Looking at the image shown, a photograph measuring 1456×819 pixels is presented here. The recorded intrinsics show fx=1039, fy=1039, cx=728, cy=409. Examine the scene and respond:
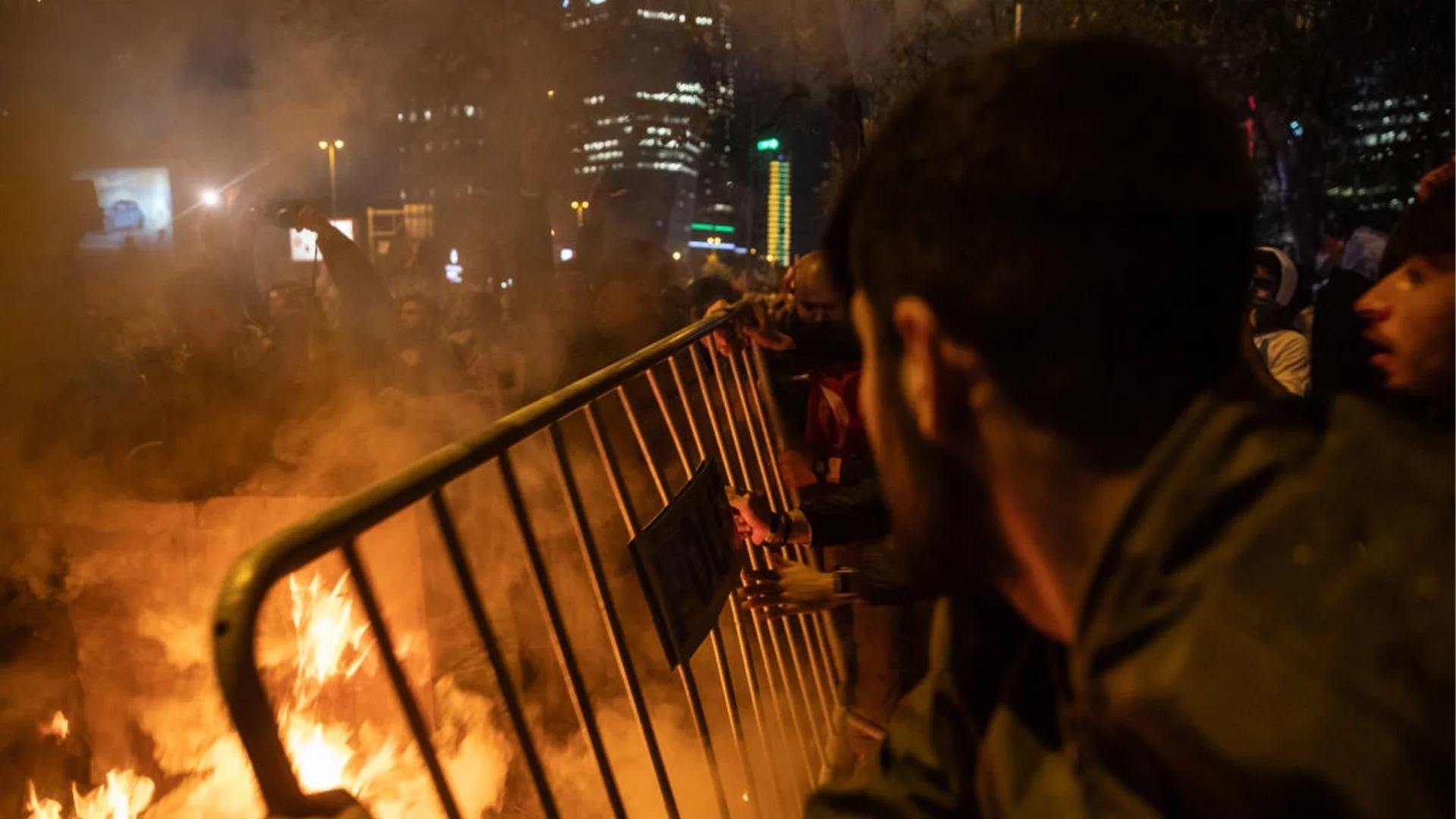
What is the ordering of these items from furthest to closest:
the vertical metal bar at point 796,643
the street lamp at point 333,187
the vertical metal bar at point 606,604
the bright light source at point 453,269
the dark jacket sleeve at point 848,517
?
the street lamp at point 333,187 → the bright light source at point 453,269 → the vertical metal bar at point 796,643 → the dark jacket sleeve at point 848,517 → the vertical metal bar at point 606,604

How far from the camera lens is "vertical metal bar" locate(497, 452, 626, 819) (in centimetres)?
205

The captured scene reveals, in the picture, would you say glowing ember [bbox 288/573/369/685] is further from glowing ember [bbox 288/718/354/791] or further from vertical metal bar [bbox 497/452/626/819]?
vertical metal bar [bbox 497/452/626/819]

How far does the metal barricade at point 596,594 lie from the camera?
1.32 meters

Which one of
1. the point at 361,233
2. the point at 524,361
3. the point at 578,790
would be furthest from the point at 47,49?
the point at 361,233

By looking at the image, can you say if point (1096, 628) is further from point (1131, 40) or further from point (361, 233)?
point (361, 233)

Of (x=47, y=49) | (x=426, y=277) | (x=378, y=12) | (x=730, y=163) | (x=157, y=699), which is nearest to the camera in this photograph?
(x=157, y=699)

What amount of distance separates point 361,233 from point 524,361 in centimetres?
1738

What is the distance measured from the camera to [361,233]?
2286 centimetres

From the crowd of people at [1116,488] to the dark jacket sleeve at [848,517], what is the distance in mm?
1777

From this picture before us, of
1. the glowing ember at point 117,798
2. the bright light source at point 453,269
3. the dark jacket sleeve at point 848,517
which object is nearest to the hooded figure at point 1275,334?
the dark jacket sleeve at point 848,517

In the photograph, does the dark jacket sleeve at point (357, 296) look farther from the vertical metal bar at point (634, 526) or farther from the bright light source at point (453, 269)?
the vertical metal bar at point (634, 526)

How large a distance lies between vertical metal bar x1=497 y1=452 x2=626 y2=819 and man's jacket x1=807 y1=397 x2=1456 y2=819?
1.26 m

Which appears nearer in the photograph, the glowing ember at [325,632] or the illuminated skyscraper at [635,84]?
the glowing ember at [325,632]

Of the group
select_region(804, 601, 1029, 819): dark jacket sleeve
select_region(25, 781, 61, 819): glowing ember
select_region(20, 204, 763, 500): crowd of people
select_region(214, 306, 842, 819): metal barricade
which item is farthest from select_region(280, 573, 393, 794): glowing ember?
select_region(804, 601, 1029, 819): dark jacket sleeve
